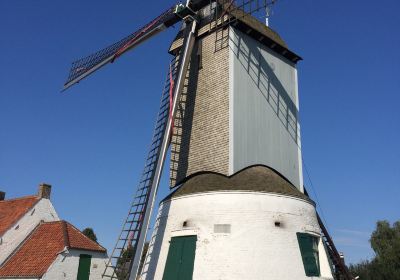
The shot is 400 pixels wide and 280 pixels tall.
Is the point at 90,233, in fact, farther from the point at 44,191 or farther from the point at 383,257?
the point at 383,257

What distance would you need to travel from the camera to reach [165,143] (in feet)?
51.4

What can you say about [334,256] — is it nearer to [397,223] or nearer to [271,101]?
[271,101]

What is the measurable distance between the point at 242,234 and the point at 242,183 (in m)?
1.84

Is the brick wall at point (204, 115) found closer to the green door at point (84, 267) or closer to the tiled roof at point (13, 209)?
the green door at point (84, 267)

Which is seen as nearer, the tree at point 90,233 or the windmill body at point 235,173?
the windmill body at point 235,173

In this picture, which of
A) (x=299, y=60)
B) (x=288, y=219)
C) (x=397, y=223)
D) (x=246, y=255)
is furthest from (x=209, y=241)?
(x=397, y=223)

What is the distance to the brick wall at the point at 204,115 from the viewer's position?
51.5 feet

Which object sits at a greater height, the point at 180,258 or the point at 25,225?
the point at 25,225

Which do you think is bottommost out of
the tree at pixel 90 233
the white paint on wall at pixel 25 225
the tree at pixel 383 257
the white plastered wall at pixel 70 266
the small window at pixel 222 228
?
the small window at pixel 222 228

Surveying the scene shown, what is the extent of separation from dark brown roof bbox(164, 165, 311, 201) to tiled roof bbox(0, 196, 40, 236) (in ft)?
38.2

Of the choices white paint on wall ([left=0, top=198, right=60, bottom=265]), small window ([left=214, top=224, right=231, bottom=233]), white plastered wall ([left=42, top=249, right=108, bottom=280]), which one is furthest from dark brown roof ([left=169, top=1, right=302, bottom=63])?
white paint on wall ([left=0, top=198, right=60, bottom=265])

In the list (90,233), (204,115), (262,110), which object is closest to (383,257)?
(262,110)

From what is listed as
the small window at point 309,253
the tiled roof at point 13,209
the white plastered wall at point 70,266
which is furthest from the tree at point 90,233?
the small window at point 309,253

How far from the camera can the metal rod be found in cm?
1383
